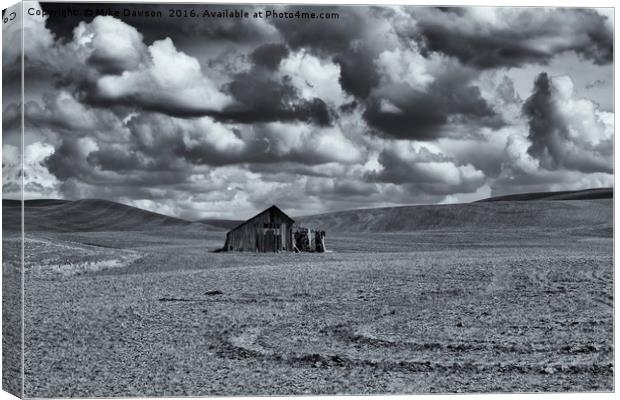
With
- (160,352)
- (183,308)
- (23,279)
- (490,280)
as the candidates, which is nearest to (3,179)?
(23,279)

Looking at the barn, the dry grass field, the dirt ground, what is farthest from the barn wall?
the dirt ground

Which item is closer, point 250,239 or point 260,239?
point 250,239

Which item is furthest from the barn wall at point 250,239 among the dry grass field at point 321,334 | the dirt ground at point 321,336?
the dirt ground at point 321,336

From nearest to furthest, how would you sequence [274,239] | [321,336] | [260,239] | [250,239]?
[321,336] < [250,239] < [260,239] < [274,239]

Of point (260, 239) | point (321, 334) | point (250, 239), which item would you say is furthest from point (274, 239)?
point (321, 334)

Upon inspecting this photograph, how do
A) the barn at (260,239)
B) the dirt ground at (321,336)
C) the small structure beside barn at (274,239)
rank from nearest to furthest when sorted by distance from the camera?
the dirt ground at (321,336), the barn at (260,239), the small structure beside barn at (274,239)

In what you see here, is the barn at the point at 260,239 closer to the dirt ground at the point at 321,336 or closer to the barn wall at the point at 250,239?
the barn wall at the point at 250,239

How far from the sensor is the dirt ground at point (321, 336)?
373 inches

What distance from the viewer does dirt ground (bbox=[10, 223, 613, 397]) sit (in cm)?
948

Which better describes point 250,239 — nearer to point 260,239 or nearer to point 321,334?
point 260,239

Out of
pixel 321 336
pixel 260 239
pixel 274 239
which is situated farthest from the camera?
pixel 274 239

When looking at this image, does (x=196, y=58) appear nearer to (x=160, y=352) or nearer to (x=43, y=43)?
(x=43, y=43)

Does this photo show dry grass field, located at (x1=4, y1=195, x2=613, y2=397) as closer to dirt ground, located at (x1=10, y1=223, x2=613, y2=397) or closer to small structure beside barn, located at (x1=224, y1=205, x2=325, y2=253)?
dirt ground, located at (x1=10, y1=223, x2=613, y2=397)

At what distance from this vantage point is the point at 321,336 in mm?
10828
